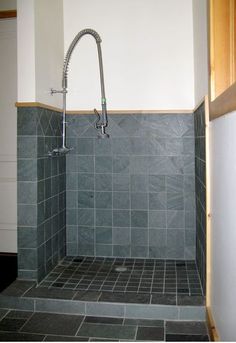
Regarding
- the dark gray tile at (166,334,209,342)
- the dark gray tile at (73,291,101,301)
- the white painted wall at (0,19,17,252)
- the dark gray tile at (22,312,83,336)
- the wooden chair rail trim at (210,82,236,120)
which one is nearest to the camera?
the wooden chair rail trim at (210,82,236,120)

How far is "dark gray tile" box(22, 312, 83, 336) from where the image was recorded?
1.97m

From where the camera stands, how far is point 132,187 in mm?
2889

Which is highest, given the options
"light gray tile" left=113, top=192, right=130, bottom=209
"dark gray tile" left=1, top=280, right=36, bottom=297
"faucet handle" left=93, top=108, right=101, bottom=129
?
"faucet handle" left=93, top=108, right=101, bottom=129

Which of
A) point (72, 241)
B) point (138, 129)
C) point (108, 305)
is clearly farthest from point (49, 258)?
point (138, 129)

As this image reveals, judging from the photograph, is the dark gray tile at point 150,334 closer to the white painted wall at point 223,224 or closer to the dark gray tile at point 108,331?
the dark gray tile at point 108,331

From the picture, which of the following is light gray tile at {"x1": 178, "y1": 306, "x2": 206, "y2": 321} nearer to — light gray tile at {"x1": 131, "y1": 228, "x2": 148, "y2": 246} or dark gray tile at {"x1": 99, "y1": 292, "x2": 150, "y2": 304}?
dark gray tile at {"x1": 99, "y1": 292, "x2": 150, "y2": 304}

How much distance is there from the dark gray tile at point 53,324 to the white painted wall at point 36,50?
1.39 meters

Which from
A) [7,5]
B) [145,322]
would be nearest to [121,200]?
[145,322]

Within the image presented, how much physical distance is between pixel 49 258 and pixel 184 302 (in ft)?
3.37

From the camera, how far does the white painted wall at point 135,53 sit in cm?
282

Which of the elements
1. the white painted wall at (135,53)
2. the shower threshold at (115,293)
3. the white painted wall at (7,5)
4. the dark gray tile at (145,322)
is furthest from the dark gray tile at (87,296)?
the white painted wall at (7,5)

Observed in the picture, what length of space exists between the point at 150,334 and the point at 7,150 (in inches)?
77.4

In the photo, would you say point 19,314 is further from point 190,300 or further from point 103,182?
point 103,182

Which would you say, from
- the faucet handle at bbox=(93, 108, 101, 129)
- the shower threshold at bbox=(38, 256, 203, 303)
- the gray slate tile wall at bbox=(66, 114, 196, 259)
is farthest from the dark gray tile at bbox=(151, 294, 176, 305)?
the faucet handle at bbox=(93, 108, 101, 129)
